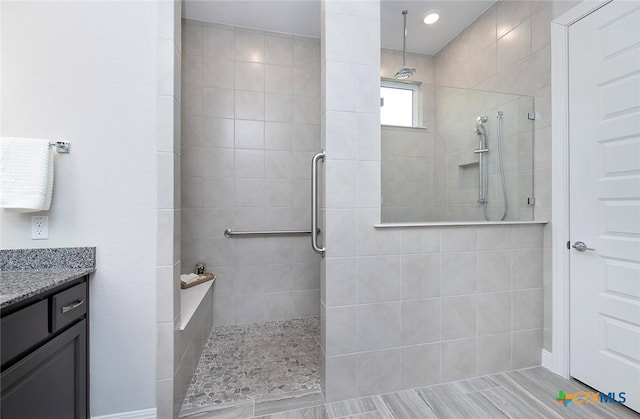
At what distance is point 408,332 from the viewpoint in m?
1.59

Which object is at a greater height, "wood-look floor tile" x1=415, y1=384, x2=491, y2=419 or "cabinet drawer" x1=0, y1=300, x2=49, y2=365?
"cabinet drawer" x1=0, y1=300, x2=49, y2=365

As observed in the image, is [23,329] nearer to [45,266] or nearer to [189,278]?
[45,266]

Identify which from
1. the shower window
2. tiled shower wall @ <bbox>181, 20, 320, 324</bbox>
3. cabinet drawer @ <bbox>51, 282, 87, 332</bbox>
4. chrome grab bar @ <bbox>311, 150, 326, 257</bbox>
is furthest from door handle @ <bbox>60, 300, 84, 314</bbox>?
the shower window

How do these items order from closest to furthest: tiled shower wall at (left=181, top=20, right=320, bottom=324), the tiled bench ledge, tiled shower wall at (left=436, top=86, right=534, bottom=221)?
the tiled bench ledge, tiled shower wall at (left=436, top=86, right=534, bottom=221), tiled shower wall at (left=181, top=20, right=320, bottom=324)

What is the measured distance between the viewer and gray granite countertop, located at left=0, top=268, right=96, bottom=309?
0.85 meters

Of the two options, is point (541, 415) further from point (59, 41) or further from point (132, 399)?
point (59, 41)

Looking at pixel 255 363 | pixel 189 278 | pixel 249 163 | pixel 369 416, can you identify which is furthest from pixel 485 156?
pixel 189 278

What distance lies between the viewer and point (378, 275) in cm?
154

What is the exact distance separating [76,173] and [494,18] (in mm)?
3069

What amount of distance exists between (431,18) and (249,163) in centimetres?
206

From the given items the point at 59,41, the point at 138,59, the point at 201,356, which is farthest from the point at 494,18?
the point at 201,356

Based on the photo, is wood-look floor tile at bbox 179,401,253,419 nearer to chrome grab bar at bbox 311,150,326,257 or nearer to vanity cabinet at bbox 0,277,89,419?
vanity cabinet at bbox 0,277,89,419

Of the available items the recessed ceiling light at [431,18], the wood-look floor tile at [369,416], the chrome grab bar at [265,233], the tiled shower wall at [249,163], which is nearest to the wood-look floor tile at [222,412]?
the wood-look floor tile at [369,416]

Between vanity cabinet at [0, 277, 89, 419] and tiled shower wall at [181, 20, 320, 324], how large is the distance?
1.24m
